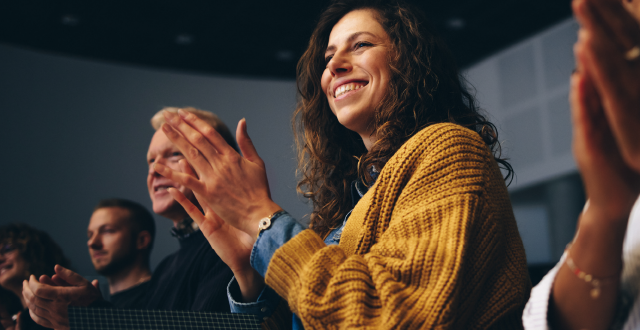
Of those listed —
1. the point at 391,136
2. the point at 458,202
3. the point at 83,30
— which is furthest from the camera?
the point at 83,30

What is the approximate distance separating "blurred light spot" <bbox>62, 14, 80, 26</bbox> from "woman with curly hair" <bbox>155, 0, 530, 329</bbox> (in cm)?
309

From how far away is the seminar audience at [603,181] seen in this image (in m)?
0.46

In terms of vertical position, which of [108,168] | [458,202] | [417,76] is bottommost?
[108,168]

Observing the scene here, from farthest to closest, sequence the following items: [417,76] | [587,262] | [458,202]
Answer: [417,76] → [458,202] → [587,262]

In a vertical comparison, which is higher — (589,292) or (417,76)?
(417,76)

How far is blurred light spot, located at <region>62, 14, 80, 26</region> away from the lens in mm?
3619

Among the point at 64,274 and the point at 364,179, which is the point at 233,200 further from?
the point at 64,274

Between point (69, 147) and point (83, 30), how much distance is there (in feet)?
3.03

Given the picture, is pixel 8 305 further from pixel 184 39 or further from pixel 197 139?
pixel 184 39

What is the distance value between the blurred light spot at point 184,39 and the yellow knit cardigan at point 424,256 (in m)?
3.48

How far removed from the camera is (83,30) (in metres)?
3.79

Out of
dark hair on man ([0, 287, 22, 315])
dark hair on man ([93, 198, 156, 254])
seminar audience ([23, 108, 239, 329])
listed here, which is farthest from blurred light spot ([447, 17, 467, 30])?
dark hair on man ([0, 287, 22, 315])

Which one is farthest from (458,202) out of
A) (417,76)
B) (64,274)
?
(64,274)

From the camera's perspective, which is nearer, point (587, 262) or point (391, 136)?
point (587, 262)
